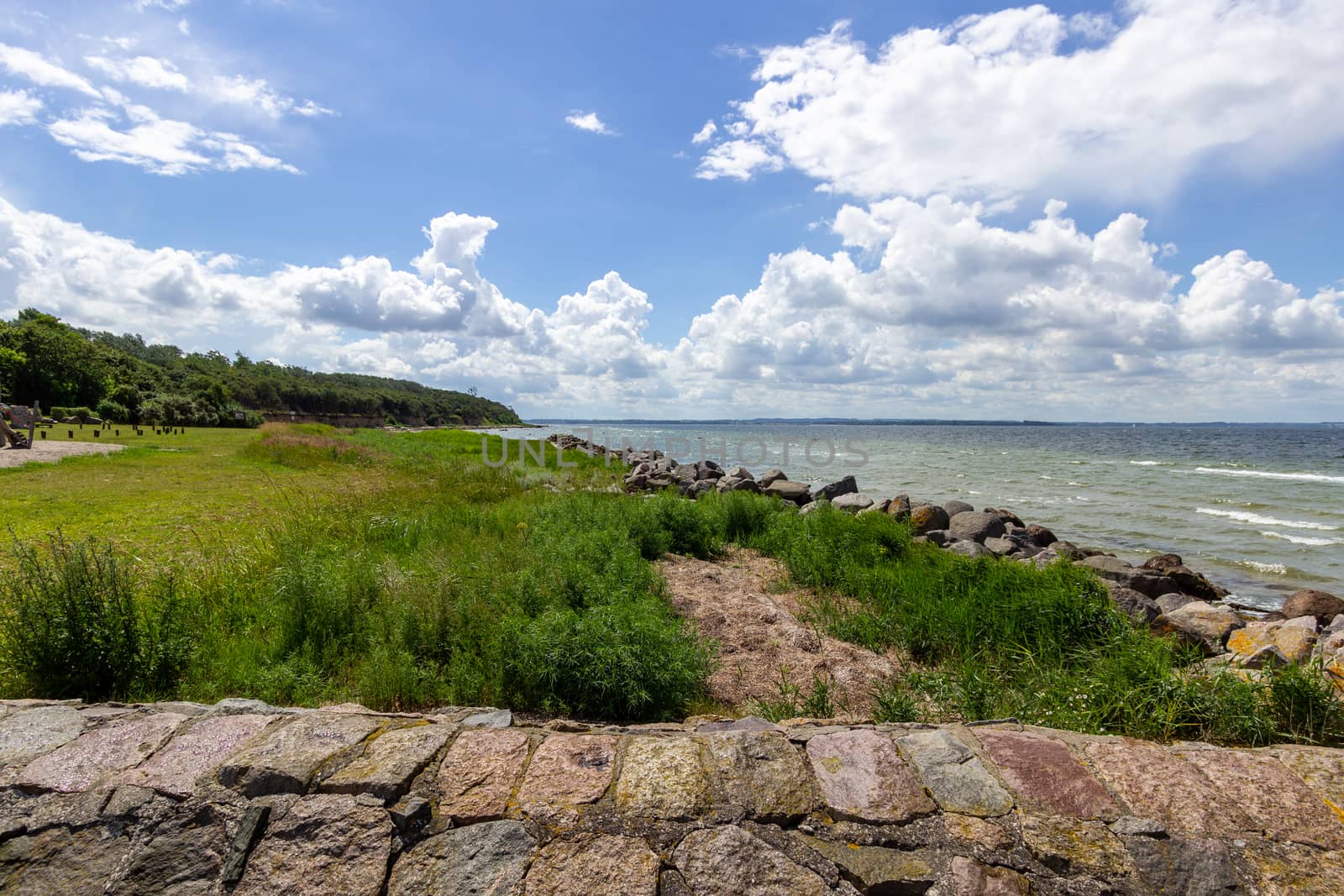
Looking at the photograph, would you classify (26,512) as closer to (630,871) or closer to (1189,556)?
(630,871)

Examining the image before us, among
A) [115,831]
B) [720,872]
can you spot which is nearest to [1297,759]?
[720,872]

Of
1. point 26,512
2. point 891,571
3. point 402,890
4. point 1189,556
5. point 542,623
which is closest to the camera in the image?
point 402,890

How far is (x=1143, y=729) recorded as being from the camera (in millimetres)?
3016

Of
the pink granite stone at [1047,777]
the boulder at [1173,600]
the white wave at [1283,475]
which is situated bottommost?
the boulder at [1173,600]

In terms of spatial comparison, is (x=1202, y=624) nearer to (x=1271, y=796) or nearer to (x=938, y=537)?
(x=938, y=537)

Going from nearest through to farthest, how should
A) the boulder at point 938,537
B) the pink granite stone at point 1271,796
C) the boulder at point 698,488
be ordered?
the pink granite stone at point 1271,796
the boulder at point 938,537
the boulder at point 698,488

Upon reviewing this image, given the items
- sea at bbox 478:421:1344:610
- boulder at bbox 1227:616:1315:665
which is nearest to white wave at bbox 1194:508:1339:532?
sea at bbox 478:421:1344:610

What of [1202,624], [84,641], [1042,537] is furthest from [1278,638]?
[84,641]

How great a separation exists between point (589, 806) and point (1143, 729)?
2.73 metres

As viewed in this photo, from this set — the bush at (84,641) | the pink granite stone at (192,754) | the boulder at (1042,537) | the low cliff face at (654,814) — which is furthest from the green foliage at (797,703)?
the boulder at (1042,537)

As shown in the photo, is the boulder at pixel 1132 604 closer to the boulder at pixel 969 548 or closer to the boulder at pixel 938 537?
the boulder at pixel 969 548

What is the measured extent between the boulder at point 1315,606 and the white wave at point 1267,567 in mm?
2744

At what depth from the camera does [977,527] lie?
11.9m

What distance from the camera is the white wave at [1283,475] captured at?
24889 mm
